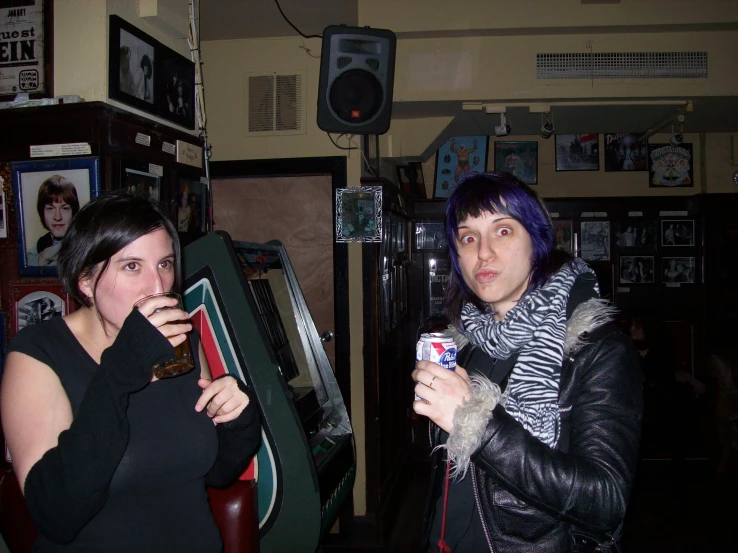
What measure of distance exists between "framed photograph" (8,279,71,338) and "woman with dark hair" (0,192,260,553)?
51cm

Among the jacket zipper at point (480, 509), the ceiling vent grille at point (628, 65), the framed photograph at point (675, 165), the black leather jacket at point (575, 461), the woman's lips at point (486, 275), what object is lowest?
the jacket zipper at point (480, 509)

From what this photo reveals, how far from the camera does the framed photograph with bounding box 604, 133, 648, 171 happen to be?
17.5ft

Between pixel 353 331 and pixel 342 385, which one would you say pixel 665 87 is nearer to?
pixel 353 331

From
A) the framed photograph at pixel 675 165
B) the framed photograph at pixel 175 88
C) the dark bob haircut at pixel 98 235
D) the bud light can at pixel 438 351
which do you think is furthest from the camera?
the framed photograph at pixel 675 165

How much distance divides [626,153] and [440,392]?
5072 millimetres

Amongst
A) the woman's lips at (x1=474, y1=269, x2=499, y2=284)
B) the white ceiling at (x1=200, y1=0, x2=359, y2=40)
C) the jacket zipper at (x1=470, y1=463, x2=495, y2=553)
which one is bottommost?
the jacket zipper at (x1=470, y1=463, x2=495, y2=553)

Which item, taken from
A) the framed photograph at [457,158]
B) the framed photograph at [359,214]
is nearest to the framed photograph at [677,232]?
the framed photograph at [457,158]

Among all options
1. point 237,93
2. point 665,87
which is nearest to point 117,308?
point 237,93

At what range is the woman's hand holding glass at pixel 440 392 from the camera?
1071 mm

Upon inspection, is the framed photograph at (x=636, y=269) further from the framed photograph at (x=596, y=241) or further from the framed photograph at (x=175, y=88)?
the framed photograph at (x=175, y=88)

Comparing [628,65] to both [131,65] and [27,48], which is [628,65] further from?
[27,48]

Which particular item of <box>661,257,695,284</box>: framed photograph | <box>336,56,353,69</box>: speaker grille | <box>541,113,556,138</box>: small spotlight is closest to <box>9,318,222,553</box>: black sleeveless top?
<box>336,56,353,69</box>: speaker grille

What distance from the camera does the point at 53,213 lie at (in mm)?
1744

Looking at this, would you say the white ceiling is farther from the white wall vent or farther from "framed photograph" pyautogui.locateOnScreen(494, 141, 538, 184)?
"framed photograph" pyautogui.locateOnScreen(494, 141, 538, 184)
